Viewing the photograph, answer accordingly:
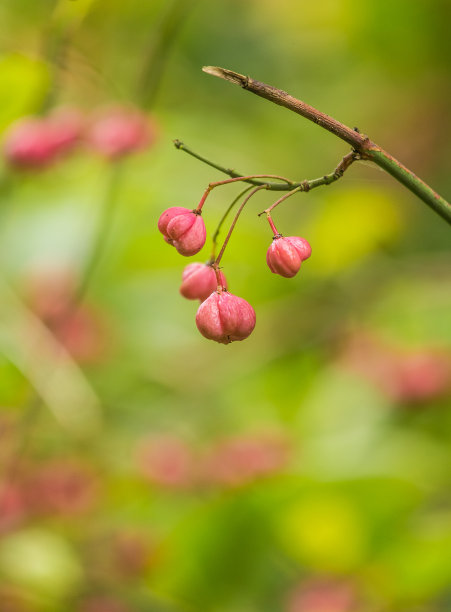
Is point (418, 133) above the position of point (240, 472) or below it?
above

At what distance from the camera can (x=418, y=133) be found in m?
4.59

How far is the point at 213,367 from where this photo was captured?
3.38 m

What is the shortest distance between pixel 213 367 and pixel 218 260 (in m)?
2.32

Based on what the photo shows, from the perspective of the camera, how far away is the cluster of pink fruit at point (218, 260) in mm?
1054

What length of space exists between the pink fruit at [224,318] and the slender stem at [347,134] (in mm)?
277

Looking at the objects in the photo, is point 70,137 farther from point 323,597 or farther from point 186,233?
point 323,597

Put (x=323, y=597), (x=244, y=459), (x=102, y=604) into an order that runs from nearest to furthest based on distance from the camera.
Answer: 1. (x=323, y=597)
2. (x=102, y=604)
3. (x=244, y=459)

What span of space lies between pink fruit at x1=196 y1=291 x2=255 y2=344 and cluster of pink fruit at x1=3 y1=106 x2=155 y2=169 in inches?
41.9

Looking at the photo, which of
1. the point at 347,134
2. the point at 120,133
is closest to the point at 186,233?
the point at 347,134

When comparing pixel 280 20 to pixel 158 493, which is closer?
pixel 158 493

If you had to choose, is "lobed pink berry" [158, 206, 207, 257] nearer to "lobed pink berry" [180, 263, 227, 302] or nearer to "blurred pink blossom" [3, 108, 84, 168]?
"lobed pink berry" [180, 263, 227, 302]

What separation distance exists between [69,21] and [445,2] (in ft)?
8.23

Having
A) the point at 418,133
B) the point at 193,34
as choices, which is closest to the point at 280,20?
the point at 193,34

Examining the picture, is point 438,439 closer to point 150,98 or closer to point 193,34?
point 150,98
